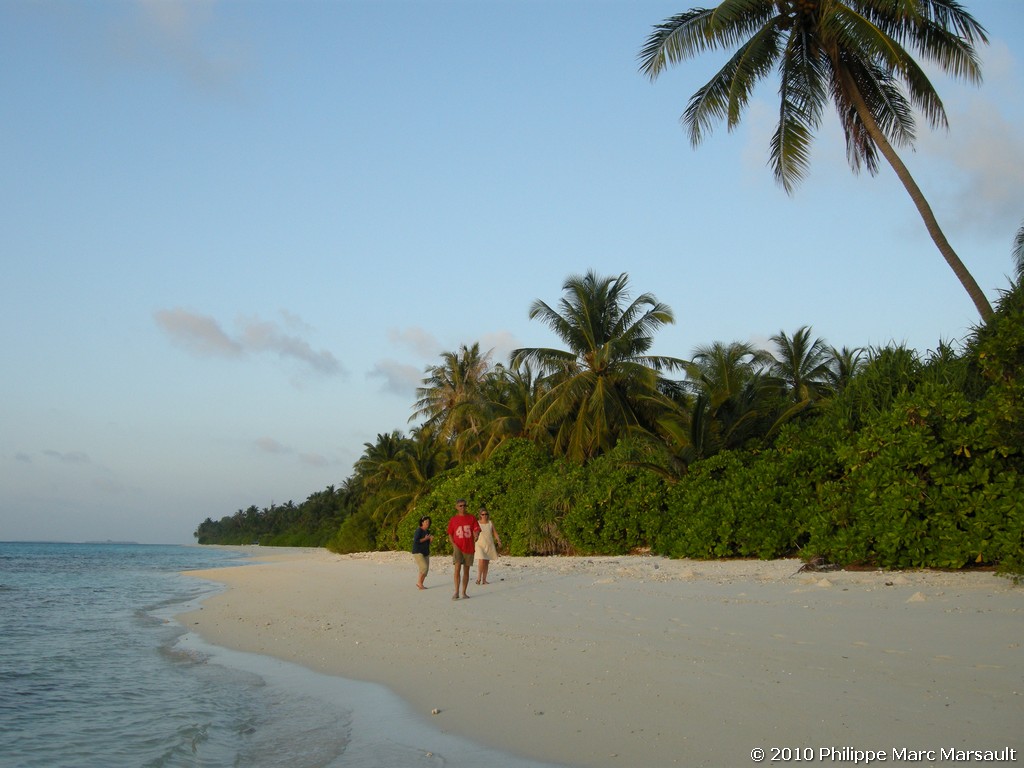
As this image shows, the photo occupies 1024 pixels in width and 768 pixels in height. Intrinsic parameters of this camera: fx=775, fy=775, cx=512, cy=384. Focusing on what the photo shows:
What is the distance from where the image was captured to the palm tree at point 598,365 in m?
26.0

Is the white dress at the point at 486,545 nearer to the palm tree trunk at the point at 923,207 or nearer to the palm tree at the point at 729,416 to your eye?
the palm tree at the point at 729,416

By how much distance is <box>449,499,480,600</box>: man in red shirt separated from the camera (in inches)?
494

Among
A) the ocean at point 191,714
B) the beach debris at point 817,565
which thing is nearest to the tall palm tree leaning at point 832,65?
the beach debris at point 817,565

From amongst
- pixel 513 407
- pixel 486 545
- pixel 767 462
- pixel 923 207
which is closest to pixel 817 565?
pixel 767 462

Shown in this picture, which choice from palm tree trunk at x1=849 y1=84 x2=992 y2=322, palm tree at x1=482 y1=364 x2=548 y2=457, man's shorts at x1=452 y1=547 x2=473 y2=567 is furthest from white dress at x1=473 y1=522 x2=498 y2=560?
palm tree at x1=482 y1=364 x2=548 y2=457

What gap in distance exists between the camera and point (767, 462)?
635 inches

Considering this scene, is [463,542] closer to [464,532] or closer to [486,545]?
[464,532]

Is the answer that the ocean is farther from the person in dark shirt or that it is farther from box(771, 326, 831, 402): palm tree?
box(771, 326, 831, 402): palm tree

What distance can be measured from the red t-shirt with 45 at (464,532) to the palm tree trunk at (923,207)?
9.80 meters

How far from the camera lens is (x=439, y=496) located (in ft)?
102

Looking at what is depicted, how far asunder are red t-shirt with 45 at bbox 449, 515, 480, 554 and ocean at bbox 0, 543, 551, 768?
414 centimetres

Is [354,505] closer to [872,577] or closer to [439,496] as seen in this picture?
[439,496]

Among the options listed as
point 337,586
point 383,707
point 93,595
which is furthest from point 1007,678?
point 93,595

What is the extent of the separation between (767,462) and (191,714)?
41.2ft
